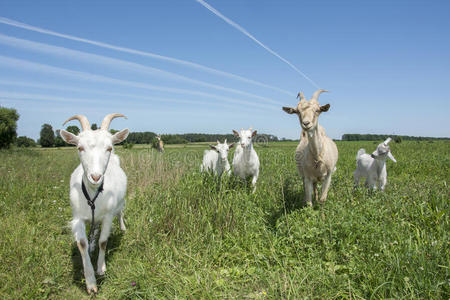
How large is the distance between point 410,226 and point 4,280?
20.2 feet

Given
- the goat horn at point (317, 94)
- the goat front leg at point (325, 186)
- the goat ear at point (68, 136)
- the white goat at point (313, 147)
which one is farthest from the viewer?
the goat front leg at point (325, 186)

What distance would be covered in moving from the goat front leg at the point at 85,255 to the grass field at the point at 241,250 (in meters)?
0.15

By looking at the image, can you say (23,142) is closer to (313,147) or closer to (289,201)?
(289,201)

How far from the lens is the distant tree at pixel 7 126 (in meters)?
26.3

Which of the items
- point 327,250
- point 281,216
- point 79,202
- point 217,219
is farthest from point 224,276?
point 79,202

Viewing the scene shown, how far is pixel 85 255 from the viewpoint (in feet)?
11.1

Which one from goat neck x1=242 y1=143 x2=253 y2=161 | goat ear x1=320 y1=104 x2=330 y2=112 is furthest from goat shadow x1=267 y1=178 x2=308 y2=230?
goat ear x1=320 y1=104 x2=330 y2=112

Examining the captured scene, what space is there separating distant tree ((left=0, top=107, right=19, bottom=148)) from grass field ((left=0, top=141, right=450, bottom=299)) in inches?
1094

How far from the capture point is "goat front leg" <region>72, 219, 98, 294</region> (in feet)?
11.0

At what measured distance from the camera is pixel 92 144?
10.4 feet

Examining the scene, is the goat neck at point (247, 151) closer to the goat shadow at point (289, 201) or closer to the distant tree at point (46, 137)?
the goat shadow at point (289, 201)

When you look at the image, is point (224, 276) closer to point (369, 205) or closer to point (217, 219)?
point (217, 219)

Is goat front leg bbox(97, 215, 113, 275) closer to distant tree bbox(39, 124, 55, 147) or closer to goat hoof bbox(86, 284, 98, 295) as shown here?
goat hoof bbox(86, 284, 98, 295)

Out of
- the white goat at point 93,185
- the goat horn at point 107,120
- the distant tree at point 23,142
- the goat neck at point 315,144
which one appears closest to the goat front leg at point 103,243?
the white goat at point 93,185
